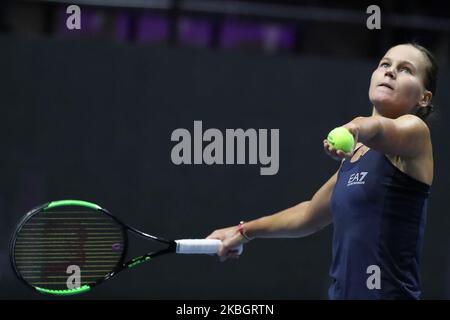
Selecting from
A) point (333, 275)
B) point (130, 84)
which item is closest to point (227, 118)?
point (130, 84)

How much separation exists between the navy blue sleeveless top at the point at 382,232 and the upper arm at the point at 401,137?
95mm

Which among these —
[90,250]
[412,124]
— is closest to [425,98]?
[412,124]

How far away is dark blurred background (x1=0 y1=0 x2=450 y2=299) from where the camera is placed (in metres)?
4.89

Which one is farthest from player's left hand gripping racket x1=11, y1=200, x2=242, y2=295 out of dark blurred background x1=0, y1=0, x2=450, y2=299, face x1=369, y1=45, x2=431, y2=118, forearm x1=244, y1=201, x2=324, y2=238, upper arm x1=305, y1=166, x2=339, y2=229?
dark blurred background x1=0, y1=0, x2=450, y2=299

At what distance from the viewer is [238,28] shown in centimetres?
574

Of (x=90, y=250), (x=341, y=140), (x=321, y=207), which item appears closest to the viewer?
(x=341, y=140)

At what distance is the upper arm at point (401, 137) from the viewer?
204cm

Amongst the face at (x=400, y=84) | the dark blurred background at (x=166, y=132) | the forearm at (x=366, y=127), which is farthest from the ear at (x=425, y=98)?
the dark blurred background at (x=166, y=132)

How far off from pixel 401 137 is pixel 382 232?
0.27m

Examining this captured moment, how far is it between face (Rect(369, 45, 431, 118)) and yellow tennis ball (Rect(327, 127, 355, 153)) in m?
0.41

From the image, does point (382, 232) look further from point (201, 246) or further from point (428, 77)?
point (201, 246)

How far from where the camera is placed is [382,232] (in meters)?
2.22

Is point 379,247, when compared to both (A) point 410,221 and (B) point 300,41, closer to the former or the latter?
(A) point 410,221

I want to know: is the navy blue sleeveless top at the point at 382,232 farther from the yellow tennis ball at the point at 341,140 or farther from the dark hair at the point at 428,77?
the yellow tennis ball at the point at 341,140
